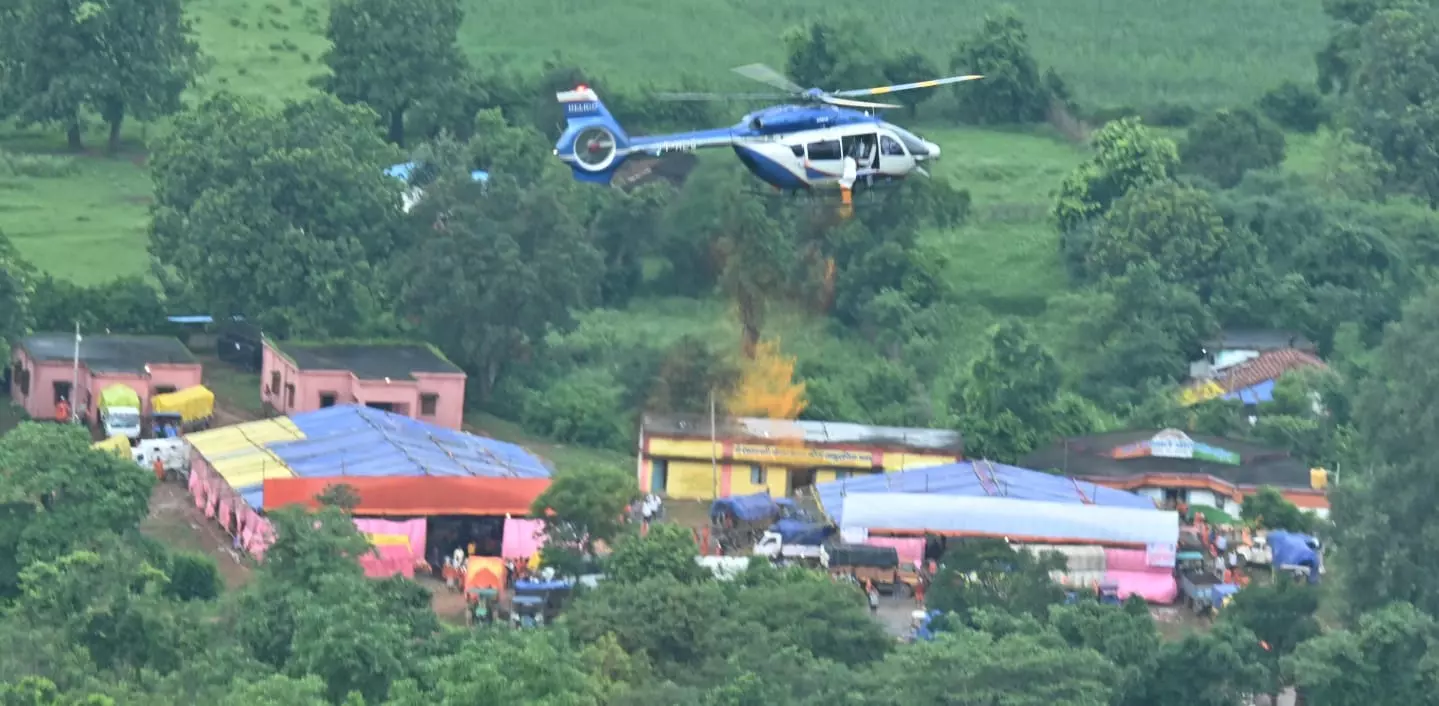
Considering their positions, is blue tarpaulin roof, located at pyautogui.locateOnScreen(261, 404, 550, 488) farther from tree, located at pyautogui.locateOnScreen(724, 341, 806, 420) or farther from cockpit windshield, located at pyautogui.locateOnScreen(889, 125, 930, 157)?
cockpit windshield, located at pyautogui.locateOnScreen(889, 125, 930, 157)

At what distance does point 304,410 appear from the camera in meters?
62.4

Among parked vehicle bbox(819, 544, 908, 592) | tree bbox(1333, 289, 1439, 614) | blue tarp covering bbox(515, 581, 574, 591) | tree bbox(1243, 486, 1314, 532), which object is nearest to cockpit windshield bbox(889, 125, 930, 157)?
parked vehicle bbox(819, 544, 908, 592)

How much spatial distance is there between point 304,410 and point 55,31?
21.6 metres

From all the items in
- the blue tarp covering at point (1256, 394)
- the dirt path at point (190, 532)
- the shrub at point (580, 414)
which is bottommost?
the dirt path at point (190, 532)

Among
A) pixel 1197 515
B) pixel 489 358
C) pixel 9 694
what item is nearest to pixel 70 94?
pixel 489 358

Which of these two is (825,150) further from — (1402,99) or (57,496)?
(1402,99)

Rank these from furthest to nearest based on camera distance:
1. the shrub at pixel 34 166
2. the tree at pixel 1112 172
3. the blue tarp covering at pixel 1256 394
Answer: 1. the shrub at pixel 34 166
2. the tree at pixel 1112 172
3. the blue tarp covering at pixel 1256 394

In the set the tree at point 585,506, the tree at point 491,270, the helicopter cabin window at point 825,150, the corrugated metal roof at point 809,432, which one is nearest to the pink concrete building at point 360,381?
the tree at point 491,270

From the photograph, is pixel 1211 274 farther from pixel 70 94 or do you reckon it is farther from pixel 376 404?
pixel 70 94

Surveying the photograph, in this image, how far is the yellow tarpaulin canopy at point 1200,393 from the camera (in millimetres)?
67750

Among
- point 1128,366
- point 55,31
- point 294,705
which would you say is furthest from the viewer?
point 55,31

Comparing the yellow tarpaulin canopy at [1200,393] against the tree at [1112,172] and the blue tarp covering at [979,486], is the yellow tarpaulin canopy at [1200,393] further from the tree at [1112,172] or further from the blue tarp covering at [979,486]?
the tree at [1112,172]

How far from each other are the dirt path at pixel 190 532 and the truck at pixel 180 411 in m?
3.07

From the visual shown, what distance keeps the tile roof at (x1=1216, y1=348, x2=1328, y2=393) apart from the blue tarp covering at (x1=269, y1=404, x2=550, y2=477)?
17.4 metres
